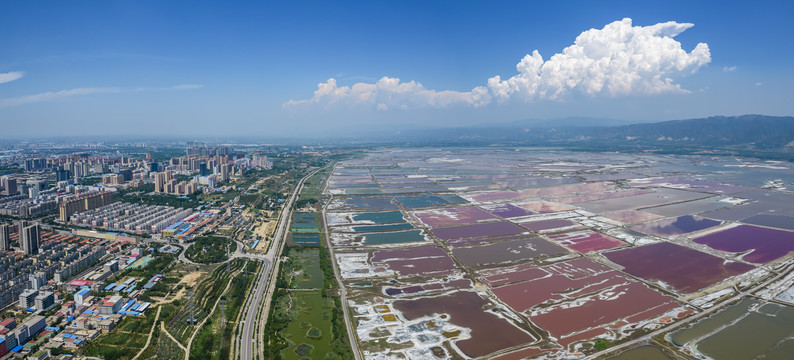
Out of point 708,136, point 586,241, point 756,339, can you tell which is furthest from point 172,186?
point 708,136

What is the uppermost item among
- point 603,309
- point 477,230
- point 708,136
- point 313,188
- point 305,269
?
point 708,136

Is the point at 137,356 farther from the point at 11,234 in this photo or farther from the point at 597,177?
the point at 597,177

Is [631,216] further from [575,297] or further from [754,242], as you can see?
[575,297]

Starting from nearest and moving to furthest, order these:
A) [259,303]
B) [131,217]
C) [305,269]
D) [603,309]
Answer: [603,309]
[259,303]
[305,269]
[131,217]

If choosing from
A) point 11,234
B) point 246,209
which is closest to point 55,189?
point 11,234

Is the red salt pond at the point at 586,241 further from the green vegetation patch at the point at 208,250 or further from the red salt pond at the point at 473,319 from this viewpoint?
the green vegetation patch at the point at 208,250

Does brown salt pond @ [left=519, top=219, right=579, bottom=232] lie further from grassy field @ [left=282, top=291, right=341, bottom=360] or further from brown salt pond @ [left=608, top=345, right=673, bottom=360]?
grassy field @ [left=282, top=291, right=341, bottom=360]

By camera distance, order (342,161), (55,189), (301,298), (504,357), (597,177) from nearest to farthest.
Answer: (504,357) → (301,298) → (55,189) → (597,177) → (342,161)
